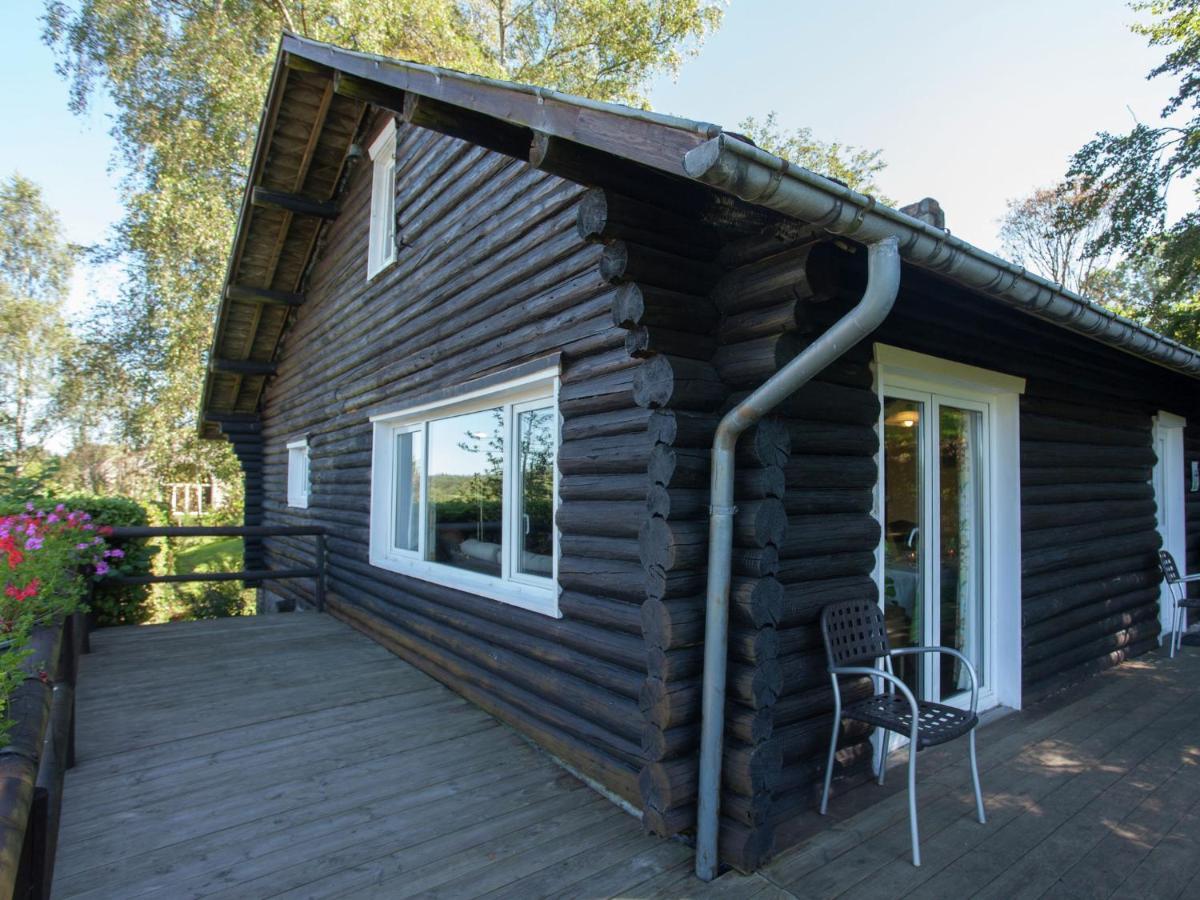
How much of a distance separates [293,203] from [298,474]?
3717 millimetres

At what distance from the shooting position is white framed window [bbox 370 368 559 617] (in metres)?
3.67

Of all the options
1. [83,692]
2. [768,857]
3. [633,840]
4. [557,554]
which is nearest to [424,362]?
[557,554]

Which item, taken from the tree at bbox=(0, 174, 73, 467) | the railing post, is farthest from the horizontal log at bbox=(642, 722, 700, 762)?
the tree at bbox=(0, 174, 73, 467)

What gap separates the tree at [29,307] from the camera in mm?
18812

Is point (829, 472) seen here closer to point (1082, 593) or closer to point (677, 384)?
point (677, 384)

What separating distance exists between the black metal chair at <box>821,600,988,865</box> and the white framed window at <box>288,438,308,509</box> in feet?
24.2

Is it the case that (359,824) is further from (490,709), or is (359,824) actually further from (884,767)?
(884,767)

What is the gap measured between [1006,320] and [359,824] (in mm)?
4157

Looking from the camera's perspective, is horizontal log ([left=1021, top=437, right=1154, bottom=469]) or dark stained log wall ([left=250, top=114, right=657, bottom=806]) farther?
horizontal log ([left=1021, top=437, right=1154, bottom=469])

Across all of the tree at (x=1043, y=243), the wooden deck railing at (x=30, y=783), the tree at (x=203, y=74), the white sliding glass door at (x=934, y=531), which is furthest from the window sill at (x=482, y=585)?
the tree at (x=1043, y=243)

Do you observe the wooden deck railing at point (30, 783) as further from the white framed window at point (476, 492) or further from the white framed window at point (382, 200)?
the white framed window at point (382, 200)

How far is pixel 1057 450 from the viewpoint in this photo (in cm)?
447

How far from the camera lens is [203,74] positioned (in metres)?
13.6

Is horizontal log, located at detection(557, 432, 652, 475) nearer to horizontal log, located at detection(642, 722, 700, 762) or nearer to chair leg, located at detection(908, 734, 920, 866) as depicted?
→ horizontal log, located at detection(642, 722, 700, 762)
